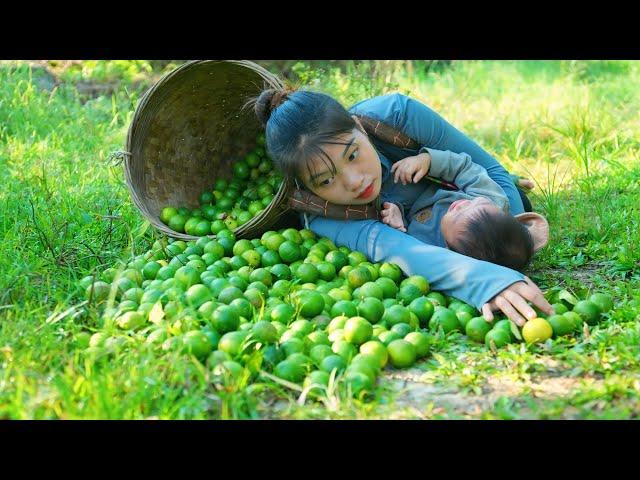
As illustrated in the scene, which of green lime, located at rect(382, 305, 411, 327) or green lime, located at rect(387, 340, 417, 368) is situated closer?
green lime, located at rect(387, 340, 417, 368)

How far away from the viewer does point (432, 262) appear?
393cm

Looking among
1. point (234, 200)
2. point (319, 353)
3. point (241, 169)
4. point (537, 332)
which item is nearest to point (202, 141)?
point (241, 169)

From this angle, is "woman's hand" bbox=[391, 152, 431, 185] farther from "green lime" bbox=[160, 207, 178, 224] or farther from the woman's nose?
"green lime" bbox=[160, 207, 178, 224]

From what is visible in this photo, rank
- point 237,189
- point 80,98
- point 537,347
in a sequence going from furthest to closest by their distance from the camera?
1. point 80,98
2. point 237,189
3. point 537,347

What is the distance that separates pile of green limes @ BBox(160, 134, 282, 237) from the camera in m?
4.76

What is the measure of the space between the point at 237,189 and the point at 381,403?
8.57 ft

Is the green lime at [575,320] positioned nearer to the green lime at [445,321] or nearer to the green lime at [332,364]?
the green lime at [445,321]

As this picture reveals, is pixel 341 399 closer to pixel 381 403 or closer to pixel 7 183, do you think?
pixel 381 403

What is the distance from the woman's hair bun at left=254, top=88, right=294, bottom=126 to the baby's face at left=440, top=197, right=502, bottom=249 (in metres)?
1.11

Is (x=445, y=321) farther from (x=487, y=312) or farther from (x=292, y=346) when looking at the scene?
(x=292, y=346)

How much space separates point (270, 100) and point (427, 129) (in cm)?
99

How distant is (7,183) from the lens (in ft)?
18.2

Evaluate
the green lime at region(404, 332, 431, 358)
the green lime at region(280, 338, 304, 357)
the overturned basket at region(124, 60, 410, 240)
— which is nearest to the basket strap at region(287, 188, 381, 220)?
the overturned basket at region(124, 60, 410, 240)

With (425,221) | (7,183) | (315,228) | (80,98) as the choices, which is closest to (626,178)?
(425,221)
